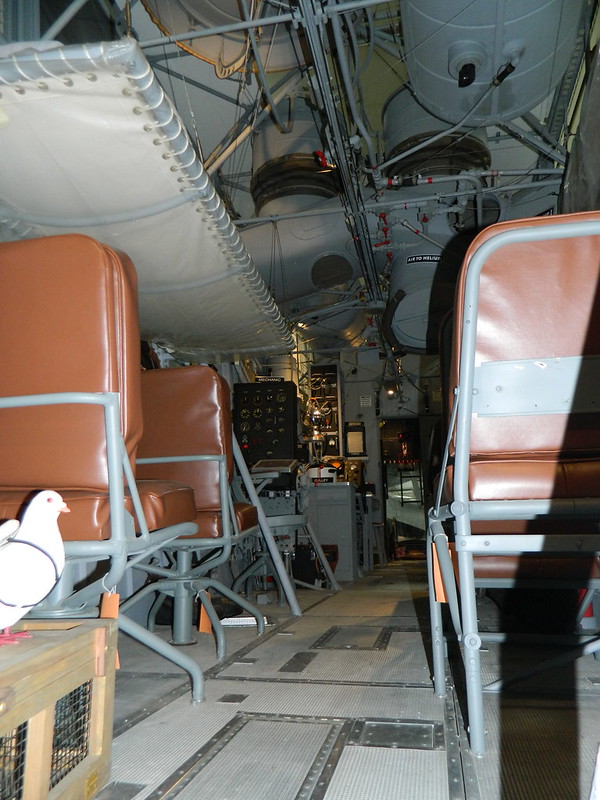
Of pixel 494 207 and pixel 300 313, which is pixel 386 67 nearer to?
pixel 494 207

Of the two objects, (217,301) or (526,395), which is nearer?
(526,395)

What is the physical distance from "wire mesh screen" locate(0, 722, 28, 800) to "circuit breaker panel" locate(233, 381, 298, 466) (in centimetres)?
499

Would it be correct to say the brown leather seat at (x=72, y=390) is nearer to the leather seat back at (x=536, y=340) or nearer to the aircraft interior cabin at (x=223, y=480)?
the aircraft interior cabin at (x=223, y=480)

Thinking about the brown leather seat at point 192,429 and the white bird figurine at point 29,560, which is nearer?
the white bird figurine at point 29,560

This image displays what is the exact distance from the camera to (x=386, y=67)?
620 cm

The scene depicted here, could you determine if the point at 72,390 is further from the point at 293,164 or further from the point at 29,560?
the point at 293,164

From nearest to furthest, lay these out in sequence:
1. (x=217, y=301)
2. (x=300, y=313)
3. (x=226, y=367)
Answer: (x=217, y=301) < (x=226, y=367) < (x=300, y=313)

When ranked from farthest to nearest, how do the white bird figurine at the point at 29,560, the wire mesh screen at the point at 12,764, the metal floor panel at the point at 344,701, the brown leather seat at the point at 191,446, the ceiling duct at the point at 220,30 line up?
the ceiling duct at the point at 220,30
the brown leather seat at the point at 191,446
the metal floor panel at the point at 344,701
the white bird figurine at the point at 29,560
the wire mesh screen at the point at 12,764

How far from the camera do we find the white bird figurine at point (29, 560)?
1022 mm

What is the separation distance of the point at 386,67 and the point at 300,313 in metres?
3.49

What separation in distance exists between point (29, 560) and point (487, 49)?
185 inches

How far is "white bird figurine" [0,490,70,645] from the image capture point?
40.3 inches

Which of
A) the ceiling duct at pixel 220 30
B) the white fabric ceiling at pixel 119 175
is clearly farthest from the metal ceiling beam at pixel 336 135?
the white fabric ceiling at pixel 119 175

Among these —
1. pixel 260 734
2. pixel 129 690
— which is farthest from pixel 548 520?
pixel 129 690
